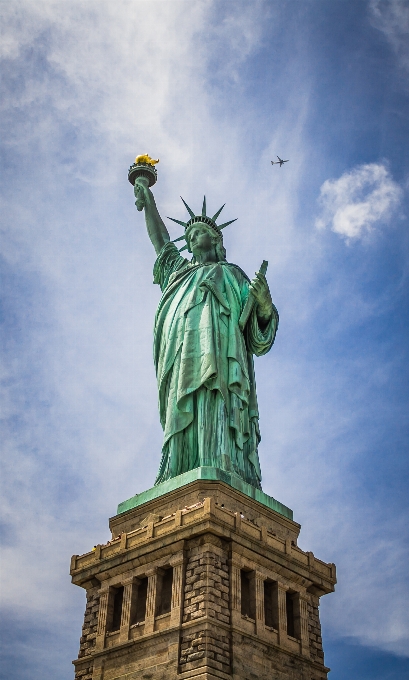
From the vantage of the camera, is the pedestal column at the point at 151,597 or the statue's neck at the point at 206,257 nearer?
the pedestal column at the point at 151,597

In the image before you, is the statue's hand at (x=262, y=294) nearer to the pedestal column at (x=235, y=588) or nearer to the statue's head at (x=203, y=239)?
the statue's head at (x=203, y=239)

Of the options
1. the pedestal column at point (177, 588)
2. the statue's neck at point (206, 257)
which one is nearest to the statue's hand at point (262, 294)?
the statue's neck at point (206, 257)

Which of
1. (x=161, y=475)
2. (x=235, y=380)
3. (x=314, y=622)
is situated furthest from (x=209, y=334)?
(x=314, y=622)

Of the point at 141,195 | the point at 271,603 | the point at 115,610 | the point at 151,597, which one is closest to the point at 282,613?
the point at 271,603

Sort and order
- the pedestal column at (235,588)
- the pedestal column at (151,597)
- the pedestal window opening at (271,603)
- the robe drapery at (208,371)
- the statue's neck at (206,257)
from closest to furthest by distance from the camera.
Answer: the pedestal column at (235,588) → the pedestal column at (151,597) → the pedestal window opening at (271,603) → the robe drapery at (208,371) → the statue's neck at (206,257)

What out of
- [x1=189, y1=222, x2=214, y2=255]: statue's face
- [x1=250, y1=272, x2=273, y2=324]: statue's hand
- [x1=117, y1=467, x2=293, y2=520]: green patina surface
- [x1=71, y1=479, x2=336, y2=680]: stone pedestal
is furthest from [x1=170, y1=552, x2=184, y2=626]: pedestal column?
[x1=189, y1=222, x2=214, y2=255]: statue's face

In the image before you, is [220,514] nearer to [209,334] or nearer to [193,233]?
[209,334]

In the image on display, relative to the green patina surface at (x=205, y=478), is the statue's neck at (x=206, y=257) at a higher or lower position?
higher

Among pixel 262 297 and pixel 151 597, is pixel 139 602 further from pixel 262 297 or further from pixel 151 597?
pixel 262 297
